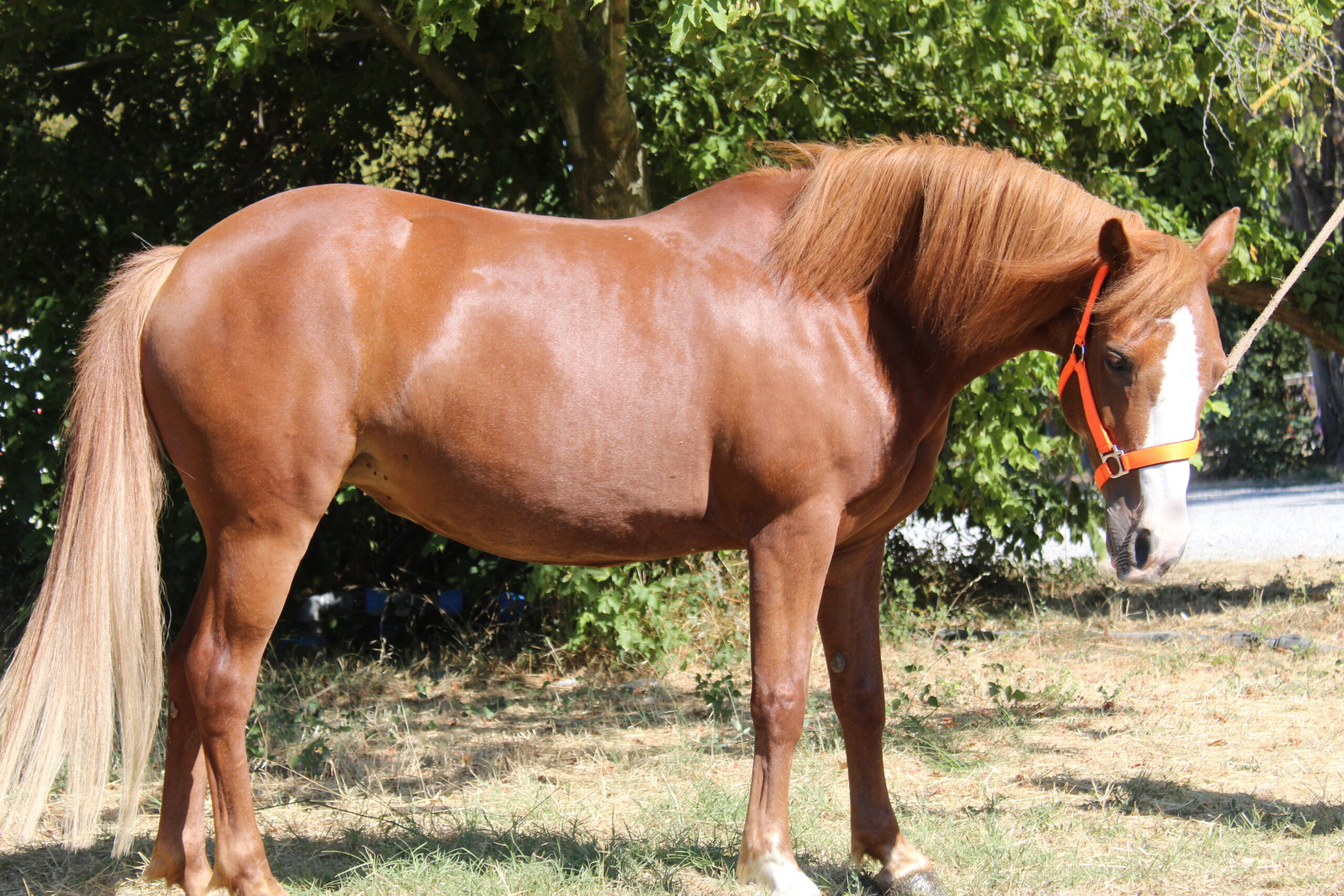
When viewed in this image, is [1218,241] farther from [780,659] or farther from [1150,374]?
[780,659]

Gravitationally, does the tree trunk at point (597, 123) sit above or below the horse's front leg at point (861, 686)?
above

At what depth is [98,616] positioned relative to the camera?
2760 millimetres

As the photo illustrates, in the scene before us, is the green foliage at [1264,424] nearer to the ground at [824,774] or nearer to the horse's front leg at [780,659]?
the ground at [824,774]

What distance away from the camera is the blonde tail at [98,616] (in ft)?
8.87

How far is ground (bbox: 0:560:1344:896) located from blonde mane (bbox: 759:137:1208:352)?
5.31 ft

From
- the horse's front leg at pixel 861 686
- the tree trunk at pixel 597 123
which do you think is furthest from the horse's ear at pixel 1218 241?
the tree trunk at pixel 597 123

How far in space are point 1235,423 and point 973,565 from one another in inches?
522

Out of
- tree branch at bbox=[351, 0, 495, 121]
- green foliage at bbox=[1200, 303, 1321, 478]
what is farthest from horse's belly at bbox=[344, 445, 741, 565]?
green foliage at bbox=[1200, 303, 1321, 478]

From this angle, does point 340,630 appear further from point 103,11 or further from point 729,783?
point 103,11

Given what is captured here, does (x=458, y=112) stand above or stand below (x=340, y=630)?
above

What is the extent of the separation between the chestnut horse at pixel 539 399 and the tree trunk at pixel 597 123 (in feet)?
7.59

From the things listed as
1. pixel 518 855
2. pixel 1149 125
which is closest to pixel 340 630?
pixel 518 855

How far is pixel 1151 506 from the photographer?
254cm

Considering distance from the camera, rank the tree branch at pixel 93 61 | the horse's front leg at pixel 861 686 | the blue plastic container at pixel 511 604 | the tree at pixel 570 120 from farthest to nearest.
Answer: the blue plastic container at pixel 511 604 < the tree branch at pixel 93 61 < the tree at pixel 570 120 < the horse's front leg at pixel 861 686
